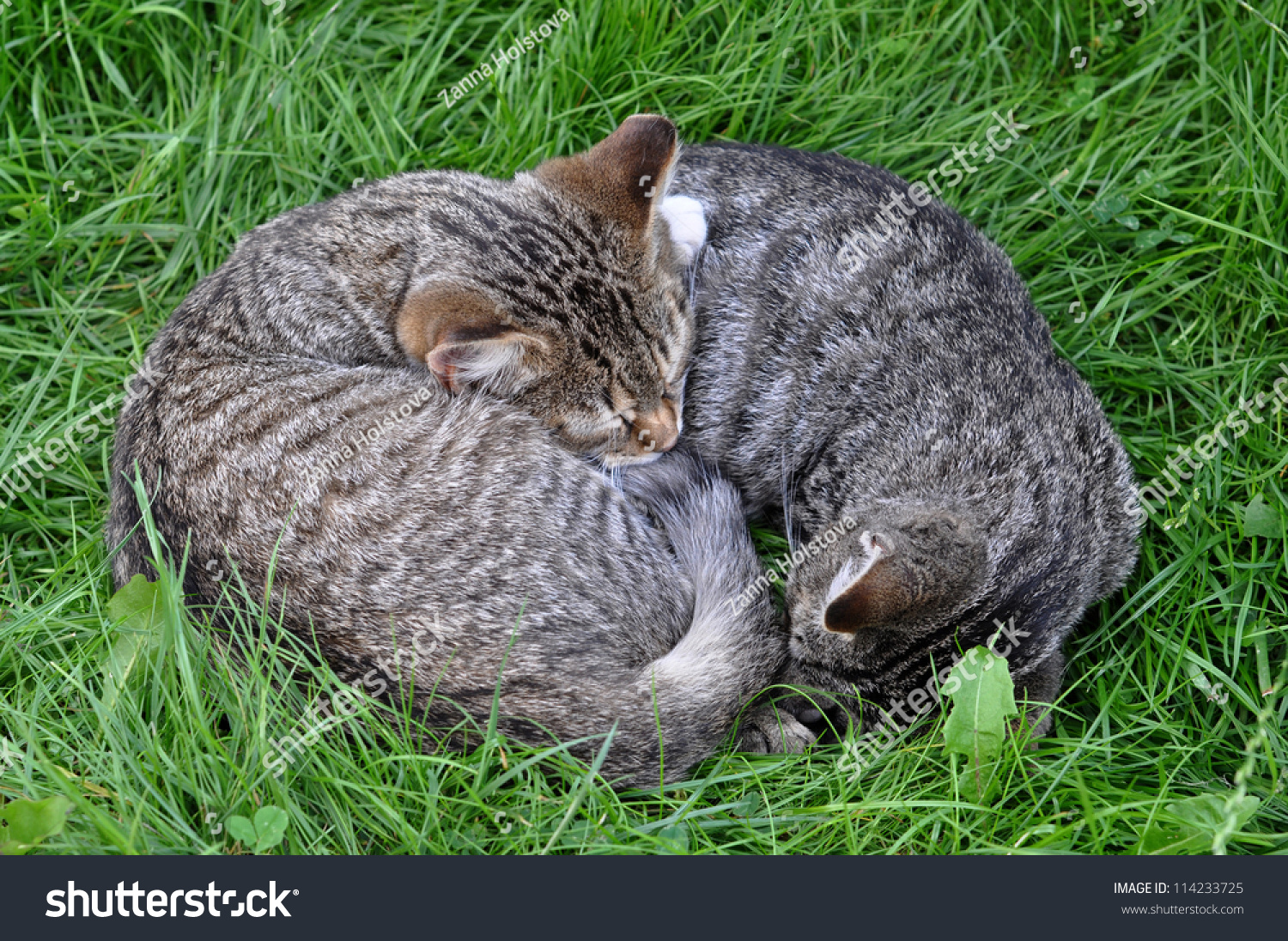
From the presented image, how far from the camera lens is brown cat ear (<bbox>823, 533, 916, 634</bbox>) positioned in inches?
111

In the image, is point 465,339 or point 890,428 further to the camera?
point 890,428

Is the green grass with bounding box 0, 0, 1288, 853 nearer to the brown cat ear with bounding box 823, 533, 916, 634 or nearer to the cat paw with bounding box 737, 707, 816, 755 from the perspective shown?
the cat paw with bounding box 737, 707, 816, 755

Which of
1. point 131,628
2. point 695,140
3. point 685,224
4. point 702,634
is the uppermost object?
point 695,140

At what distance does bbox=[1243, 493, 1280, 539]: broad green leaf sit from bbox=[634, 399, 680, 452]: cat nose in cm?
208

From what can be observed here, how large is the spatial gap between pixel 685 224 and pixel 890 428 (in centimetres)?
112

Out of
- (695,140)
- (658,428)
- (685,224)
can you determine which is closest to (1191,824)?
(658,428)

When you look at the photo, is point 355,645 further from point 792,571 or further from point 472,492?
point 792,571

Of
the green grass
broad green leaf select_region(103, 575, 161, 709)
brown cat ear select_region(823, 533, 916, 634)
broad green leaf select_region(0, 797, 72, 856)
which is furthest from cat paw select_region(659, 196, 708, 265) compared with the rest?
broad green leaf select_region(0, 797, 72, 856)

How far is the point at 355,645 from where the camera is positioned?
2979 mm

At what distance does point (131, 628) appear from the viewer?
3.22 meters

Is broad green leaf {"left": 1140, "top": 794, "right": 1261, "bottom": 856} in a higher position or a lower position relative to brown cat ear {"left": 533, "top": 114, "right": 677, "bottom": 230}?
lower

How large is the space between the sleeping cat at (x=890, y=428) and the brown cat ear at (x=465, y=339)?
0.92 metres

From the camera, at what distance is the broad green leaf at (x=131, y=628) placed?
321 centimetres

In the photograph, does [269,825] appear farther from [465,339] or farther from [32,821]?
[465,339]
